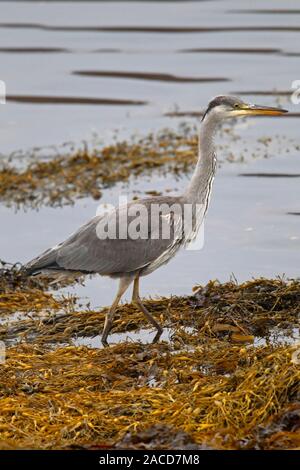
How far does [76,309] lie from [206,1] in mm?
16650

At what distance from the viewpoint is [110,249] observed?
9.12 metres

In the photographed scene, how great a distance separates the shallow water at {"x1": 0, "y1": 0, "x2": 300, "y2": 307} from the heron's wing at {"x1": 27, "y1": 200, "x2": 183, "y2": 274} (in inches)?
47.0

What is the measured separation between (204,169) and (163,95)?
8520 mm

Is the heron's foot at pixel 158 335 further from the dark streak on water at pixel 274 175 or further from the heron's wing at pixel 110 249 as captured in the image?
the dark streak on water at pixel 274 175

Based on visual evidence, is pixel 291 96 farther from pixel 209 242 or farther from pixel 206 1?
pixel 206 1

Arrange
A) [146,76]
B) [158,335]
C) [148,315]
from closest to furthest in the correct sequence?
[158,335] < [148,315] < [146,76]

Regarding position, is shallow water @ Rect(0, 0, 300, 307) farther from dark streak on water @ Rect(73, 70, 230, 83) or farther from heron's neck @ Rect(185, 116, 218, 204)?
heron's neck @ Rect(185, 116, 218, 204)

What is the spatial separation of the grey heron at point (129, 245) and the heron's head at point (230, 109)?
1.86 ft

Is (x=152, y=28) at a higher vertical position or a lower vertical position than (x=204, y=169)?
higher

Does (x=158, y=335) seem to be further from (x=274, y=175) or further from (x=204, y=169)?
(x=274, y=175)

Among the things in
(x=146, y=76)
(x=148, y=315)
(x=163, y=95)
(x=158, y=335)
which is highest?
(x=146, y=76)

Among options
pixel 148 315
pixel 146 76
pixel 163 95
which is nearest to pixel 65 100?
pixel 163 95

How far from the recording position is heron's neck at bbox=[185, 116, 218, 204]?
9.26 m

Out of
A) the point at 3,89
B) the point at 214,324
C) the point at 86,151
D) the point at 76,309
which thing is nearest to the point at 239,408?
the point at 214,324
